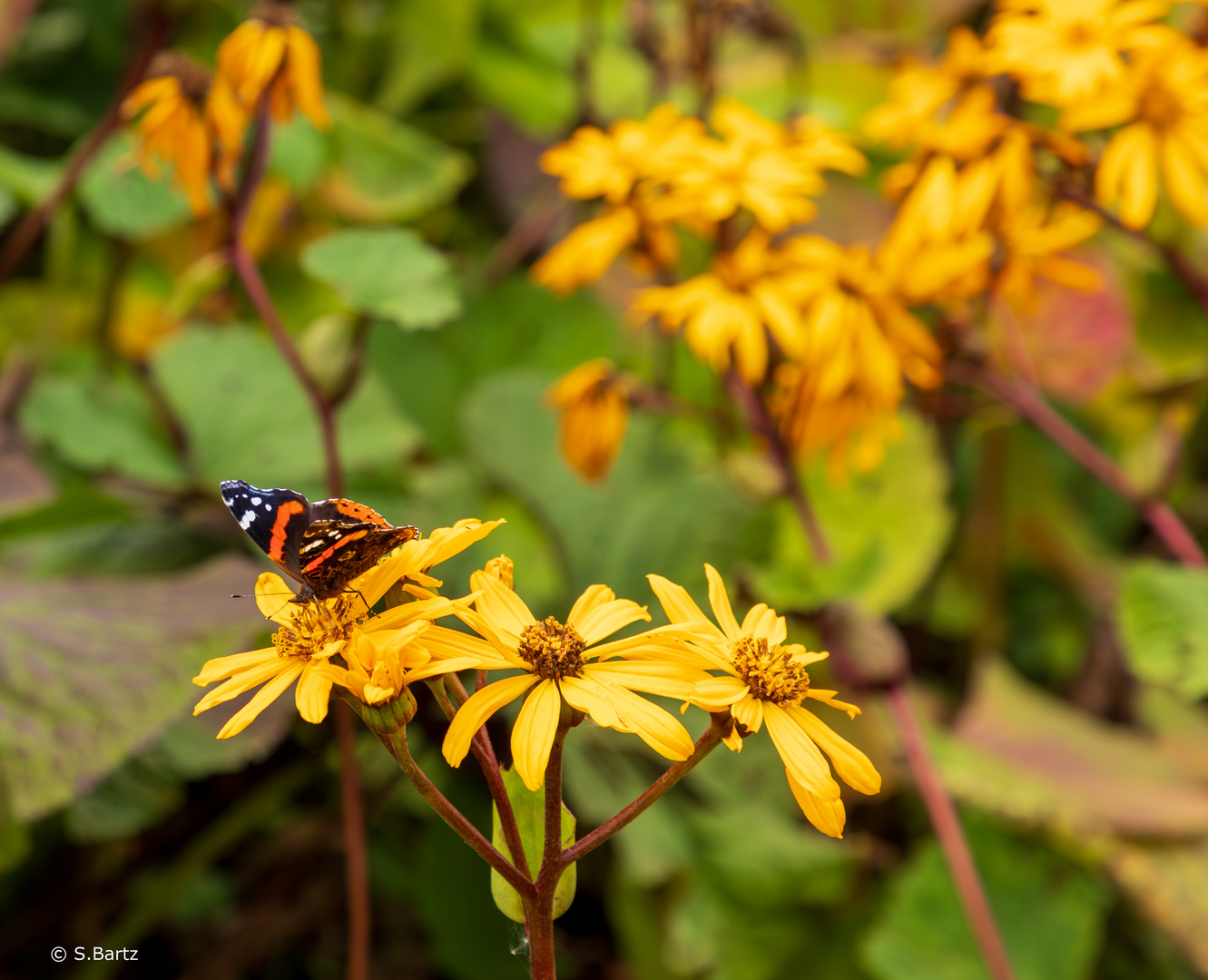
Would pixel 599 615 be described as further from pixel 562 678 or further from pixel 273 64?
pixel 273 64

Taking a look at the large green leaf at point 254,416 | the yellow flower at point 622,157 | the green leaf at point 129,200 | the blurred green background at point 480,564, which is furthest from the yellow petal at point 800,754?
the green leaf at point 129,200

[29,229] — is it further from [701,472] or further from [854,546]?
[854,546]

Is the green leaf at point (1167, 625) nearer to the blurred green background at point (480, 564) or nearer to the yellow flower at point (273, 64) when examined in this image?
the blurred green background at point (480, 564)

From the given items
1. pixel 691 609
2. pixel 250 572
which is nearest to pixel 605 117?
pixel 250 572

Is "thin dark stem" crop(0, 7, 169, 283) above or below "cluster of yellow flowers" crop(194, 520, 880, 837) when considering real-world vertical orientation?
below

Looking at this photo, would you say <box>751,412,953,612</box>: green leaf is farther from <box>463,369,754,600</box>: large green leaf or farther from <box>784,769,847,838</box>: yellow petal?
<box>784,769,847,838</box>: yellow petal

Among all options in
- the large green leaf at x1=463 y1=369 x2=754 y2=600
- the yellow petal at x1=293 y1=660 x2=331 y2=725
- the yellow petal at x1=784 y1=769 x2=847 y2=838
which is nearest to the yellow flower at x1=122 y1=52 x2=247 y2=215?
the large green leaf at x1=463 y1=369 x2=754 y2=600
